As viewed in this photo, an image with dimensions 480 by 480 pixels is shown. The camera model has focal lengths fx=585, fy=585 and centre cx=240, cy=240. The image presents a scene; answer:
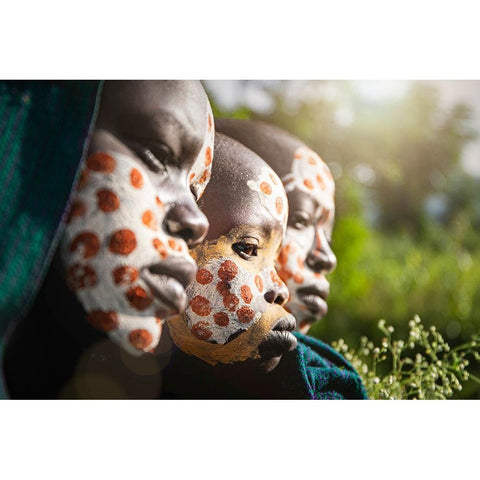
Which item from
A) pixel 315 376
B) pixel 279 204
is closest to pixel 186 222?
pixel 279 204

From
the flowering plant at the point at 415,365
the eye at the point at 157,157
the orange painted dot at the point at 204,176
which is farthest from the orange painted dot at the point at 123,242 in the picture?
the flowering plant at the point at 415,365

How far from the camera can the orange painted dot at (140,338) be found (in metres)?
1.70

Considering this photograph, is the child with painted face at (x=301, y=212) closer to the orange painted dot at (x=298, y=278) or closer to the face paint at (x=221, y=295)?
the orange painted dot at (x=298, y=278)

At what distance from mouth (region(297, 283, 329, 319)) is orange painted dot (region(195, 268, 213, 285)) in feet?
1.48

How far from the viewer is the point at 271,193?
1953mm

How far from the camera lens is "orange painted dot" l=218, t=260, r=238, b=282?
1.84 metres

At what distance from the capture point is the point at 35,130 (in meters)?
1.64

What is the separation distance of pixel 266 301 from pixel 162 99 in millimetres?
714

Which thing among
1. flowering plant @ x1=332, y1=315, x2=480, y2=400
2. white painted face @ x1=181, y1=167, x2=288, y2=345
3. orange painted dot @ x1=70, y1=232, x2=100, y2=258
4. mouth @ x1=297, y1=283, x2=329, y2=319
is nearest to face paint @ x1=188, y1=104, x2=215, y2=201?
white painted face @ x1=181, y1=167, x2=288, y2=345

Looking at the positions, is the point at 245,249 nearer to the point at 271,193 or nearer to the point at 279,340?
the point at 271,193

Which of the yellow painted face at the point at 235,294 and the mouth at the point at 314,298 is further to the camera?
the mouth at the point at 314,298

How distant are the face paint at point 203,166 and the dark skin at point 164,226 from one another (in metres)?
0.03
